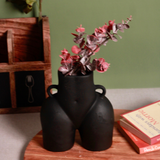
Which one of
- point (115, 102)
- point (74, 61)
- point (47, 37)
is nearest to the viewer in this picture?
point (74, 61)

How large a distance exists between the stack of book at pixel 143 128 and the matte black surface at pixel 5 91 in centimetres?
57

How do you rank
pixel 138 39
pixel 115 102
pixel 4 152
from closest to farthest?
pixel 4 152 → pixel 115 102 → pixel 138 39

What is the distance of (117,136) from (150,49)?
733mm

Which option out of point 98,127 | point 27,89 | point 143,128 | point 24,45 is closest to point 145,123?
point 143,128

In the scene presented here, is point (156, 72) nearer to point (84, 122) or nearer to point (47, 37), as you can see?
point (47, 37)

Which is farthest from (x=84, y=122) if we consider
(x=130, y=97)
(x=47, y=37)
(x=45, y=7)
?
(x=45, y=7)

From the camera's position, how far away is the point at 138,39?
1.47 m

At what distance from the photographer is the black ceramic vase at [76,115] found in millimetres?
803

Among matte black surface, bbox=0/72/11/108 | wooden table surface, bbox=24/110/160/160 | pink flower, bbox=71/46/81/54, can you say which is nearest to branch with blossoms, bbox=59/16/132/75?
pink flower, bbox=71/46/81/54

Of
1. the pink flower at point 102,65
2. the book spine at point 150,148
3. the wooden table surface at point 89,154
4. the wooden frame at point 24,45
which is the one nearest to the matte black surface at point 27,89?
the wooden frame at point 24,45

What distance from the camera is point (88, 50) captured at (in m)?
0.76

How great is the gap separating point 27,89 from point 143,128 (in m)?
0.60

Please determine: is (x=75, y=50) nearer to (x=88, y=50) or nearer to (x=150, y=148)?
(x=88, y=50)

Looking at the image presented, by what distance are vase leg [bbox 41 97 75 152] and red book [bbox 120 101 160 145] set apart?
0.80 ft
